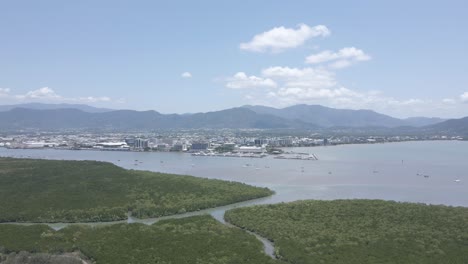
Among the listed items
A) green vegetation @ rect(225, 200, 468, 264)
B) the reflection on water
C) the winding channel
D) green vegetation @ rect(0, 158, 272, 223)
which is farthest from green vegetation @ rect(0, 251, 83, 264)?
green vegetation @ rect(225, 200, 468, 264)

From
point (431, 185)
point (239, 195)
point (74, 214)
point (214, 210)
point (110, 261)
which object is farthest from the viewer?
point (431, 185)

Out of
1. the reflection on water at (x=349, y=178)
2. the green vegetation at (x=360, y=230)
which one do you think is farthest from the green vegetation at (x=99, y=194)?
the green vegetation at (x=360, y=230)

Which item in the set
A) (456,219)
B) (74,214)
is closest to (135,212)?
(74,214)

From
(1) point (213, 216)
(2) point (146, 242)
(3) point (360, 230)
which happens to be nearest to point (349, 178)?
(1) point (213, 216)

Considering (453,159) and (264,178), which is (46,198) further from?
(453,159)

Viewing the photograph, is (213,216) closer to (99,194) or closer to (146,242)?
(146,242)

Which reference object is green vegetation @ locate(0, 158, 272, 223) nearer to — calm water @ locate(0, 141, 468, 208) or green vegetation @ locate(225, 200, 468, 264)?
calm water @ locate(0, 141, 468, 208)
